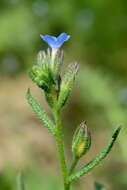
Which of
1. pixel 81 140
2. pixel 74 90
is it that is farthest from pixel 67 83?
pixel 74 90

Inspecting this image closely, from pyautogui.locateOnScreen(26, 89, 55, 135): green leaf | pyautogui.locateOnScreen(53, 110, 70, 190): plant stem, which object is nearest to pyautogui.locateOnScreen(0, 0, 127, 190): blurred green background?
pyautogui.locateOnScreen(26, 89, 55, 135): green leaf

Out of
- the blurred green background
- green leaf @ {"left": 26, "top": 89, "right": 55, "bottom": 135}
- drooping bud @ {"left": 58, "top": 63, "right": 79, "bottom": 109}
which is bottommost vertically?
the blurred green background

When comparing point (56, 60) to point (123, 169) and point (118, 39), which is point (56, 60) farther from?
point (118, 39)

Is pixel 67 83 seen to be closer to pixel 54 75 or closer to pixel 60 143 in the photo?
pixel 54 75

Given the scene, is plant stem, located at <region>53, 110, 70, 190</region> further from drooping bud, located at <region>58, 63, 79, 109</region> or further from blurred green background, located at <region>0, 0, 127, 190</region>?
blurred green background, located at <region>0, 0, 127, 190</region>

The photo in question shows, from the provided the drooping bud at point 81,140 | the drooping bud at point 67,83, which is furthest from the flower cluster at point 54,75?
the drooping bud at point 81,140
